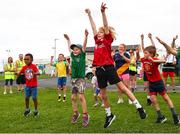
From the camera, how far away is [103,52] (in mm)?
9188

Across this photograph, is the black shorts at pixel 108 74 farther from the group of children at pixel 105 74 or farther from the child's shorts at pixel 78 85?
the child's shorts at pixel 78 85

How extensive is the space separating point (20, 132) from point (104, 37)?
114 inches

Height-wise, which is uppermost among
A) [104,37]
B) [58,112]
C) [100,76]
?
[104,37]

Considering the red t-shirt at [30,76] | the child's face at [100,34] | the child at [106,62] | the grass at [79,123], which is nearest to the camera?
the grass at [79,123]

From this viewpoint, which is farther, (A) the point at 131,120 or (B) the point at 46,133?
(A) the point at 131,120

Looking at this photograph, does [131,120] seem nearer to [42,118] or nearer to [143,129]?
[143,129]

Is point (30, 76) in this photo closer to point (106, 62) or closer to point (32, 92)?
point (32, 92)

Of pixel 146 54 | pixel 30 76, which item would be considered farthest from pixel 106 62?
pixel 30 76

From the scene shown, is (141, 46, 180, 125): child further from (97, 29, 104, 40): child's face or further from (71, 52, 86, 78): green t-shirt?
(71, 52, 86, 78): green t-shirt

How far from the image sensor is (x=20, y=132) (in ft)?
28.9

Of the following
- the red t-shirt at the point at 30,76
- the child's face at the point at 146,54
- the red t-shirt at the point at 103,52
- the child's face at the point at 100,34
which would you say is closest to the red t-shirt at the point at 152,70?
the child's face at the point at 146,54

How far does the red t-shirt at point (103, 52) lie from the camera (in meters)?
9.20

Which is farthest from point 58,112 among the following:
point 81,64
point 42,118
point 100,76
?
point 100,76

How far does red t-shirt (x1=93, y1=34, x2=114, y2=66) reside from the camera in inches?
362
